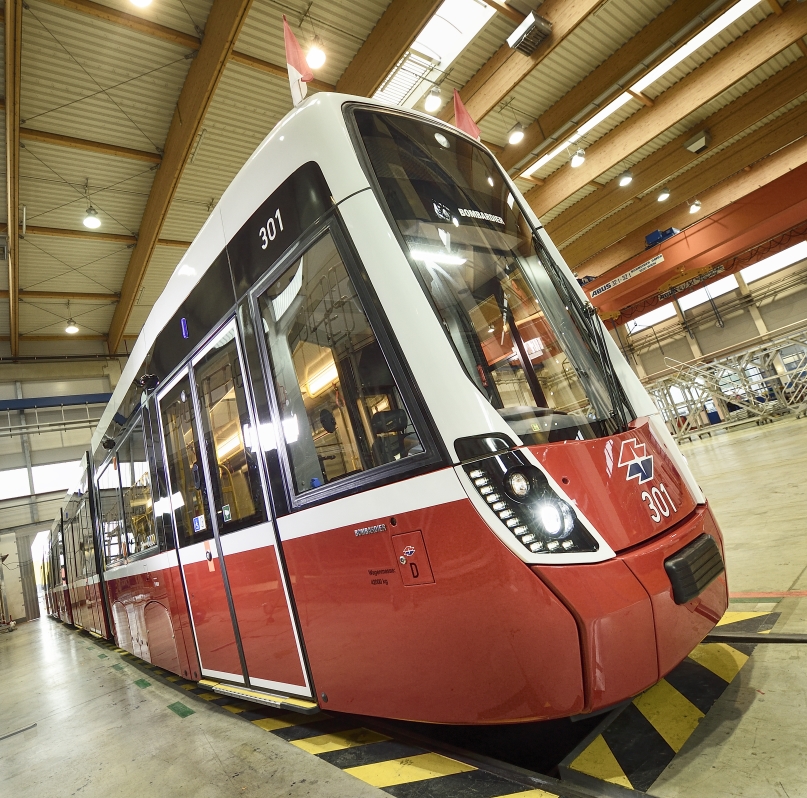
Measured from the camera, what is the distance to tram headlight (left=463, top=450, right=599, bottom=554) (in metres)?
1.71

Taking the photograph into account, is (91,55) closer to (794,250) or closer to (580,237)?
(580,237)

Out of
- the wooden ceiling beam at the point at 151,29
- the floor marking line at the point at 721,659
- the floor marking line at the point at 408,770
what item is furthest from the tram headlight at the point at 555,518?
Answer: the wooden ceiling beam at the point at 151,29

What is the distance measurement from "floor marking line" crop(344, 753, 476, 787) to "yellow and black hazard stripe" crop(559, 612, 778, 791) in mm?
461

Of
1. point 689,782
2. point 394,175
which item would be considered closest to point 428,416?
point 394,175

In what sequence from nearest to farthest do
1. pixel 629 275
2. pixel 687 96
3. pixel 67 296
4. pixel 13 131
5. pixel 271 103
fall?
1. pixel 13 131
2. pixel 271 103
3. pixel 687 96
4. pixel 629 275
5. pixel 67 296

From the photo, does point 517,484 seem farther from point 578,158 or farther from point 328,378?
point 578,158

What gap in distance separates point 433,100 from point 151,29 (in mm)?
4593

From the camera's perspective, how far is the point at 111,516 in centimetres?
579

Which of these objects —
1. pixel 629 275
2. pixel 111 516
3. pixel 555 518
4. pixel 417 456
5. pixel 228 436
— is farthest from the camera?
pixel 629 275

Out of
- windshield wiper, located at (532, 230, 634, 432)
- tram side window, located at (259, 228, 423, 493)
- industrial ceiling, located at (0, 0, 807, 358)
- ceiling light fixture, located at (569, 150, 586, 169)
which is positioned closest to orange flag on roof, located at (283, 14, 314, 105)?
tram side window, located at (259, 228, 423, 493)

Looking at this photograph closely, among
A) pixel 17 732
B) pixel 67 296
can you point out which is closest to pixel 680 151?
pixel 17 732

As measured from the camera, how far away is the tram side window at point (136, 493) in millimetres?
4270

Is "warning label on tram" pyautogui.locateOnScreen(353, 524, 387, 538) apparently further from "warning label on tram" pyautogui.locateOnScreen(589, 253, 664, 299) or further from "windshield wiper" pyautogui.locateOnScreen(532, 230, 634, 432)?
"warning label on tram" pyautogui.locateOnScreen(589, 253, 664, 299)

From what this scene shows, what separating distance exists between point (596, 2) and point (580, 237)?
9754 millimetres
